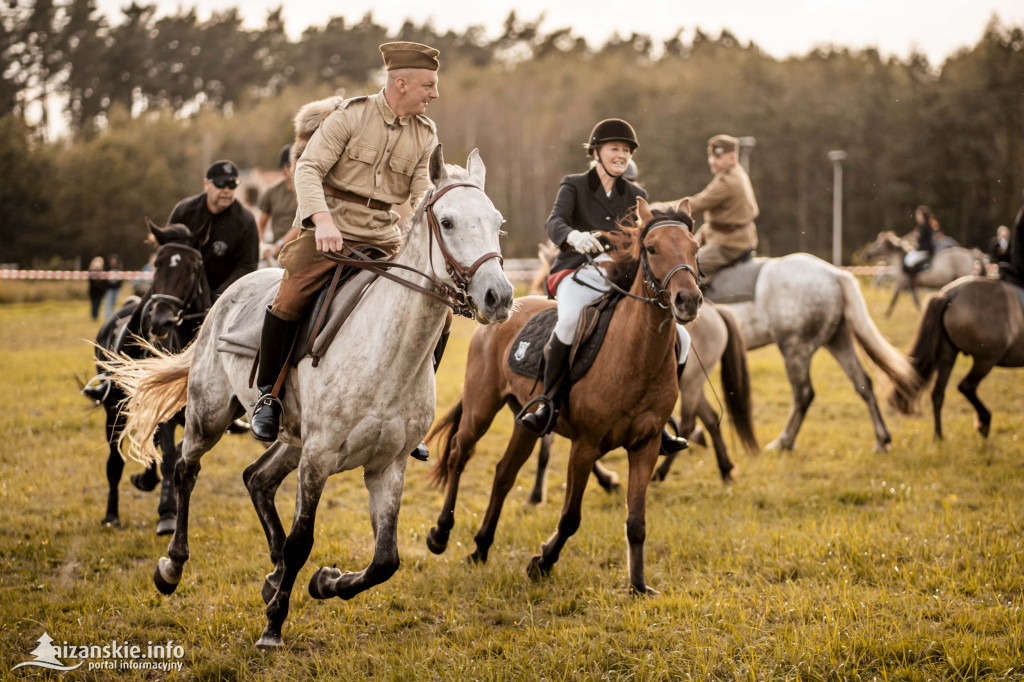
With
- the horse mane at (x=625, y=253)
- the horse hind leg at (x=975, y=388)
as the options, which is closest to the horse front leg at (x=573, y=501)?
the horse mane at (x=625, y=253)

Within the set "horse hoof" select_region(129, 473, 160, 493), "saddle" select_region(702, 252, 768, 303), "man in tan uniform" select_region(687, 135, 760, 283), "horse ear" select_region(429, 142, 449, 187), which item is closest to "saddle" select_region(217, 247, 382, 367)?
"horse ear" select_region(429, 142, 449, 187)

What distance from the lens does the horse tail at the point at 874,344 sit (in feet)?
31.6

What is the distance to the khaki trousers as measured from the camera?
15.2 ft

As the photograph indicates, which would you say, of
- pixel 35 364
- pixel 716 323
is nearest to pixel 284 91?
pixel 35 364

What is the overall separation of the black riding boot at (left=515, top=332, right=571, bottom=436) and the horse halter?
761 mm

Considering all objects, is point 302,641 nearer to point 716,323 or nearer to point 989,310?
point 716,323

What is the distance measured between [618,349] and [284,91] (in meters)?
70.5

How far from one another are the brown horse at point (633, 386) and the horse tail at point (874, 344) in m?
5.04

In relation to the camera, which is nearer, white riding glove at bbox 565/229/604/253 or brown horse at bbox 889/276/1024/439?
white riding glove at bbox 565/229/604/253

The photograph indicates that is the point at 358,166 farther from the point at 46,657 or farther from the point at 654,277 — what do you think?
the point at 46,657

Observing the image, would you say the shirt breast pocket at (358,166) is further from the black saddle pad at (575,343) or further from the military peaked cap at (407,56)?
the black saddle pad at (575,343)

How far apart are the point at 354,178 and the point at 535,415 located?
1978mm

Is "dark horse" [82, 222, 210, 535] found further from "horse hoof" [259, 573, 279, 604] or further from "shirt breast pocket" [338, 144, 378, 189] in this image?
"shirt breast pocket" [338, 144, 378, 189]

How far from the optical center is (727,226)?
32.4 ft
